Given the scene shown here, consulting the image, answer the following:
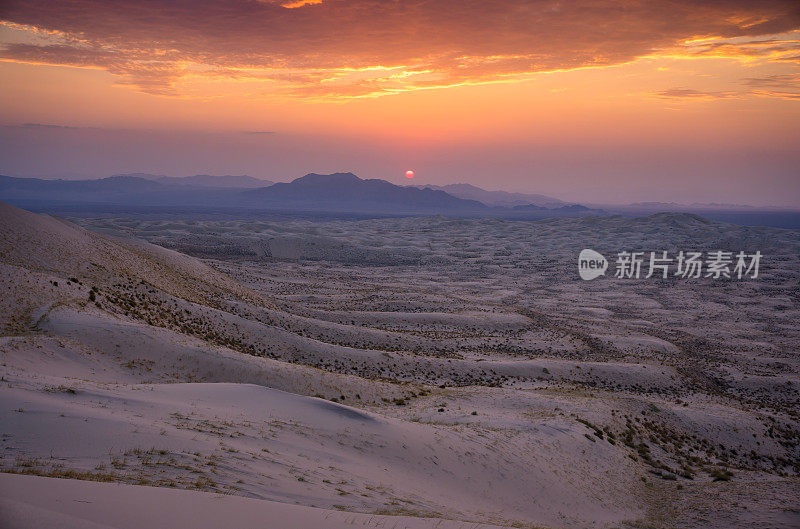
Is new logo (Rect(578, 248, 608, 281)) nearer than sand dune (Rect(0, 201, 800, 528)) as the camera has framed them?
No

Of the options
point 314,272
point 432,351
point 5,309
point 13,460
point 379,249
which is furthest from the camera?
point 379,249

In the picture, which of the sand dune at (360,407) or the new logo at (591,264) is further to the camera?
the new logo at (591,264)

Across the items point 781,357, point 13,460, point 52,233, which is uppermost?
point 52,233

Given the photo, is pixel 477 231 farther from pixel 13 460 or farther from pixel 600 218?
pixel 13 460

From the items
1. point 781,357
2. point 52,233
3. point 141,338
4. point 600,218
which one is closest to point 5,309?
point 141,338

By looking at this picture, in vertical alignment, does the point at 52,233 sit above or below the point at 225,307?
above

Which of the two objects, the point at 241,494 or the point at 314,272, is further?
the point at 314,272

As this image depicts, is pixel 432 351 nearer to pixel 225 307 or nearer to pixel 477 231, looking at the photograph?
pixel 225 307

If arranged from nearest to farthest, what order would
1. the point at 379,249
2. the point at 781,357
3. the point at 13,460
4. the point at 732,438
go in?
the point at 13,460 < the point at 732,438 < the point at 781,357 < the point at 379,249

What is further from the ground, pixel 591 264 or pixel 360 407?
pixel 591 264

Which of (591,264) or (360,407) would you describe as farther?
(591,264)
